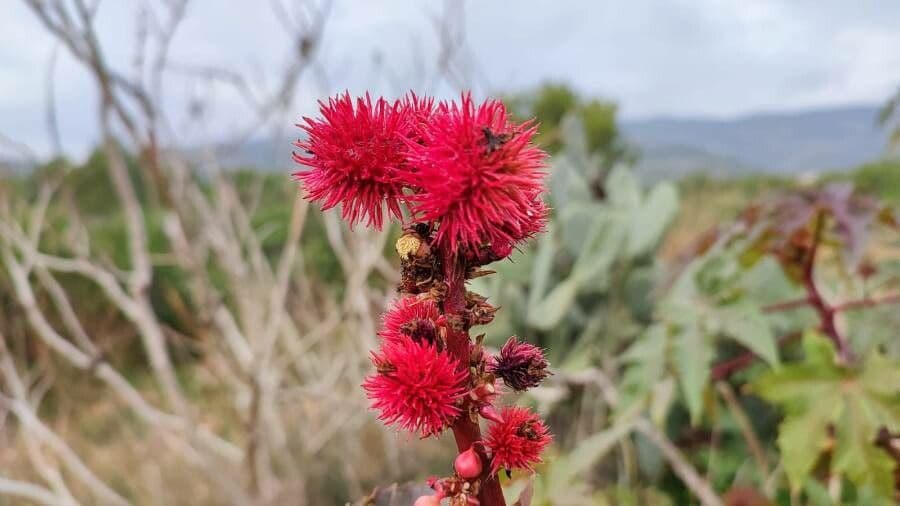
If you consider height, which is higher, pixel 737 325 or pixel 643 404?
pixel 737 325

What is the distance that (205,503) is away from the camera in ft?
8.64

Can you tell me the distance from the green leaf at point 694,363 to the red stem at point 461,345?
97 centimetres

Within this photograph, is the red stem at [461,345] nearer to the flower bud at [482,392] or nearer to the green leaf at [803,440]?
the flower bud at [482,392]

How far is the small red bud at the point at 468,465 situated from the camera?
1.29ft

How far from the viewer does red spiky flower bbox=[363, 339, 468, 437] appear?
390 mm

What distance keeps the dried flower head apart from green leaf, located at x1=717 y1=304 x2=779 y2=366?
3.33 ft

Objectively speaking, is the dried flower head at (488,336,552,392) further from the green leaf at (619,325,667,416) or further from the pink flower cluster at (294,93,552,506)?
the green leaf at (619,325,667,416)

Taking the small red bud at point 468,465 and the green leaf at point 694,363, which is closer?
the small red bud at point 468,465

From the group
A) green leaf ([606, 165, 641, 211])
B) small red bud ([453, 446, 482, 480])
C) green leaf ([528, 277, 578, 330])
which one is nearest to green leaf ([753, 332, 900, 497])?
green leaf ([528, 277, 578, 330])

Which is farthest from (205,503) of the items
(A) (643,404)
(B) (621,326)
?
(A) (643,404)

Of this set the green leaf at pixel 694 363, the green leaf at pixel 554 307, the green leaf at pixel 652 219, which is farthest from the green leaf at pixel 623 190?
the green leaf at pixel 694 363

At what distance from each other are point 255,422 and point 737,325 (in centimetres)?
103

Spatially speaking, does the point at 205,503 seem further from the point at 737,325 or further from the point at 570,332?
the point at 737,325

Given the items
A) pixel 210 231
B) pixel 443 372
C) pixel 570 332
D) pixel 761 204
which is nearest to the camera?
pixel 443 372
